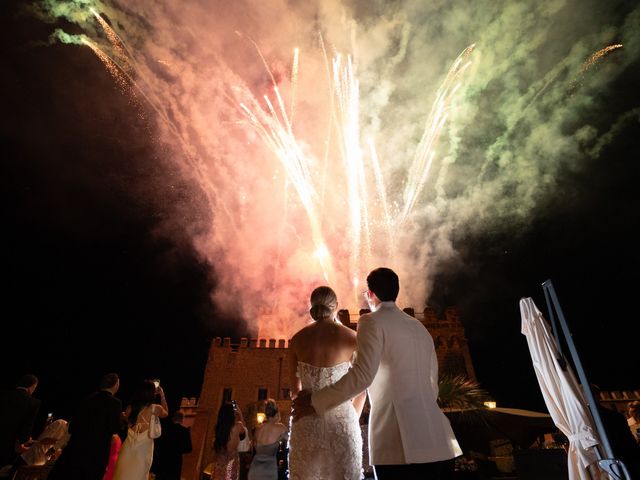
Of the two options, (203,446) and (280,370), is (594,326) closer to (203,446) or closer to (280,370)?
(280,370)

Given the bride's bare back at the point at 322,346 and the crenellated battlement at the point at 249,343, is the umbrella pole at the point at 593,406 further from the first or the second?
the crenellated battlement at the point at 249,343

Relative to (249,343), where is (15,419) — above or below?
below

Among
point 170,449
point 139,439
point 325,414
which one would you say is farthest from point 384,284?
point 170,449

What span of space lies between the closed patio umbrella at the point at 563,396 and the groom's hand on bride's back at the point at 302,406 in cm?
314

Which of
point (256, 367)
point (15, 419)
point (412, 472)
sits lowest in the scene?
point (412, 472)

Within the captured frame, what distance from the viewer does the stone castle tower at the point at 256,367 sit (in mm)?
23500

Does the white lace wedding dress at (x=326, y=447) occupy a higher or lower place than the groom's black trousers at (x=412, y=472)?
higher

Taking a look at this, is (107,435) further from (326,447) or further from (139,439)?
(326,447)

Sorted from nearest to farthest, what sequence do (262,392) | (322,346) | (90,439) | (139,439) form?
(322,346), (90,439), (139,439), (262,392)

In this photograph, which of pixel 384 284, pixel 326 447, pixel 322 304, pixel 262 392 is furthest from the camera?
pixel 262 392

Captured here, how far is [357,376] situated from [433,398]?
18.5 inches

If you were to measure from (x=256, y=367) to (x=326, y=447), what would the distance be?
23.9 m

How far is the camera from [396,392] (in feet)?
6.52

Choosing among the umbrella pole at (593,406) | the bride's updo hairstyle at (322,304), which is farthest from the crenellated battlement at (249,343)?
the bride's updo hairstyle at (322,304)
